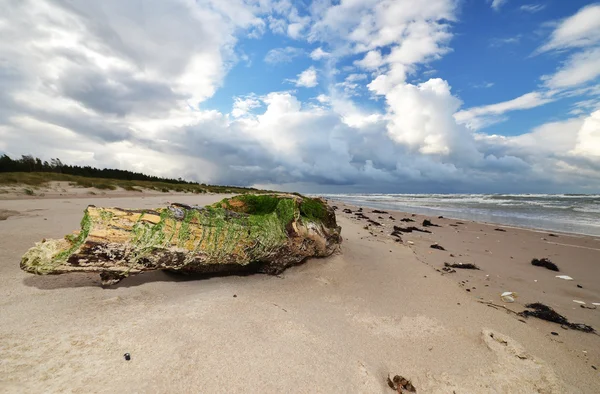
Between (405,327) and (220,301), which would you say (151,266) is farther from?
(405,327)

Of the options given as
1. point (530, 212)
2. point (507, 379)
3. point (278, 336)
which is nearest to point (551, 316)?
point (507, 379)

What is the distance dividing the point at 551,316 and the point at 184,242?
5099mm

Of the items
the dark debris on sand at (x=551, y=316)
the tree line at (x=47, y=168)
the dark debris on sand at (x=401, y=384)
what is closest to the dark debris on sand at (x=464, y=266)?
the dark debris on sand at (x=551, y=316)

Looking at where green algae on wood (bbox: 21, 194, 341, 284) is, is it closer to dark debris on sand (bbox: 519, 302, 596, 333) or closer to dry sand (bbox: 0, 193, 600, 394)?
dry sand (bbox: 0, 193, 600, 394)

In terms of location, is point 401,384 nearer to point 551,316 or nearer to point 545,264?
point 551,316

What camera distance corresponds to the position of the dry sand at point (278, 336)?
1.91 m

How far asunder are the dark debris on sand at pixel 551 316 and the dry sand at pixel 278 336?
17 cm

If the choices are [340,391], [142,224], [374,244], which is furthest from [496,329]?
[142,224]

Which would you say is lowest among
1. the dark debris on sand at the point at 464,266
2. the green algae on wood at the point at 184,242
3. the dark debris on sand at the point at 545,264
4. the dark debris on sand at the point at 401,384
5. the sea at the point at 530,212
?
the dark debris on sand at the point at 464,266

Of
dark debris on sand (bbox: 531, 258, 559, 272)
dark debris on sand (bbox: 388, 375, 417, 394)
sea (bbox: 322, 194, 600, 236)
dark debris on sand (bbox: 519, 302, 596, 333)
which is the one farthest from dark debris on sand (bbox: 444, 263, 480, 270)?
sea (bbox: 322, 194, 600, 236)

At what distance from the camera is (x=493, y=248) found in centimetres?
830

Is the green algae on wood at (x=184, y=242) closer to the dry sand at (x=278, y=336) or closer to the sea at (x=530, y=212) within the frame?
the dry sand at (x=278, y=336)

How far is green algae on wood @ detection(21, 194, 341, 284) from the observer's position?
2.89 m

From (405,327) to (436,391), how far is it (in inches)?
35.8
